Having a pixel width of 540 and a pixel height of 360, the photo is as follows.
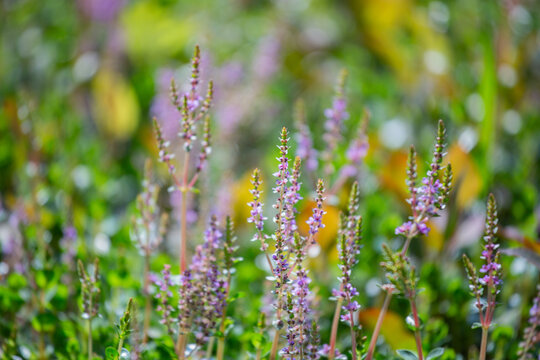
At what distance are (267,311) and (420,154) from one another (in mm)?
853

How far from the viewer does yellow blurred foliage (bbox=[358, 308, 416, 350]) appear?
3.75 ft

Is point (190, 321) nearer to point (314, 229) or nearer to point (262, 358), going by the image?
point (262, 358)

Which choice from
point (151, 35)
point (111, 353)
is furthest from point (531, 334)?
point (151, 35)

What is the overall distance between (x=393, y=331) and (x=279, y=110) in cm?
132

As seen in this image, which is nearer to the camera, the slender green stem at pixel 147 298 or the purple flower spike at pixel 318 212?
the purple flower spike at pixel 318 212

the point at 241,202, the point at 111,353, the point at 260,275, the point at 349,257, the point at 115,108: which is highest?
the point at 115,108

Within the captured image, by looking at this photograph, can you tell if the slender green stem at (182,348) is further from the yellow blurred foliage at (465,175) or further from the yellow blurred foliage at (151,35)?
the yellow blurred foliage at (151,35)

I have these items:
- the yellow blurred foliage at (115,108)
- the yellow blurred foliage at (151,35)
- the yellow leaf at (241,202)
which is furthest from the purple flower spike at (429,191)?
the yellow blurred foliage at (151,35)

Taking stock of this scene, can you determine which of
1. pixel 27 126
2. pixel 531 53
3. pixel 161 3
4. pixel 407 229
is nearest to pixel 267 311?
pixel 407 229

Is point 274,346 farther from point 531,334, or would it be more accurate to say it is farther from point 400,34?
point 400,34

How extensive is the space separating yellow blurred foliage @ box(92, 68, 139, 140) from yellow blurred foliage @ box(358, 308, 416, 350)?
122 cm

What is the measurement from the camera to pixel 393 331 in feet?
3.77

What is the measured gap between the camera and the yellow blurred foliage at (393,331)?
1.14 meters

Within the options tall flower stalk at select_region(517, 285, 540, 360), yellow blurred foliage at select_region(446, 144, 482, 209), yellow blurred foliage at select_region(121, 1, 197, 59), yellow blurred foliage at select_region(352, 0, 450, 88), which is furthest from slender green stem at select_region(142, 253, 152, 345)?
yellow blurred foliage at select_region(121, 1, 197, 59)
